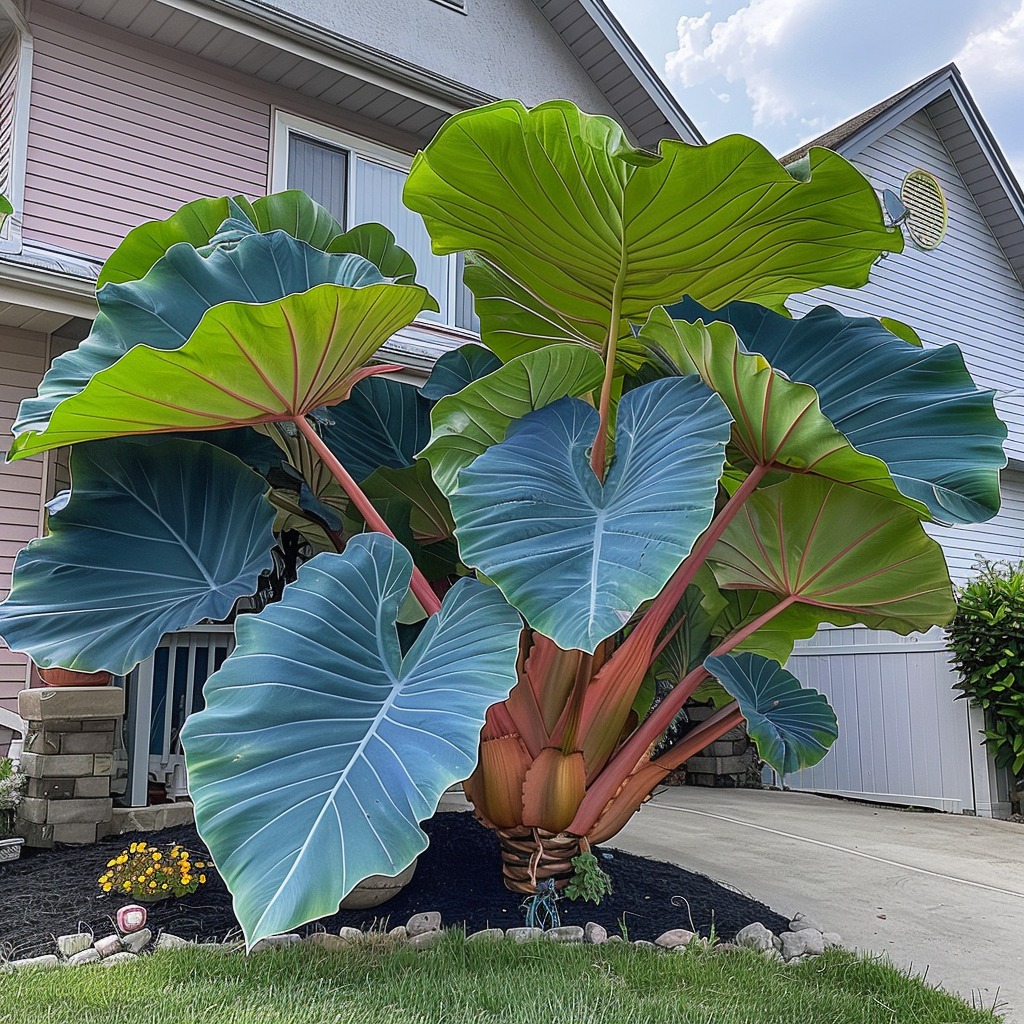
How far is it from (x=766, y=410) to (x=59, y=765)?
3403 mm

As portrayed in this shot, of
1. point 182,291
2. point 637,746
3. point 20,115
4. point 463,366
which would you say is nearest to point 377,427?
point 463,366

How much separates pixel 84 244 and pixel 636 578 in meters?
5.19

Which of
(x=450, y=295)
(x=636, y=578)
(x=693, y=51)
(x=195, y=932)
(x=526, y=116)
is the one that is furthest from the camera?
(x=693, y=51)

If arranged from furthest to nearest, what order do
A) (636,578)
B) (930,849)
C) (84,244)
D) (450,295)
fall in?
(450,295) → (84,244) → (930,849) → (636,578)

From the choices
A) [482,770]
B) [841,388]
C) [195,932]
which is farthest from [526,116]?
[195,932]

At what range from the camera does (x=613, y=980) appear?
8.68 feet

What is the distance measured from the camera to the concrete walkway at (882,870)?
3.35 metres

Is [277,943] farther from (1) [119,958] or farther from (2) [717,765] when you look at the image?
(2) [717,765]

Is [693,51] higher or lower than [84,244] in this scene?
higher

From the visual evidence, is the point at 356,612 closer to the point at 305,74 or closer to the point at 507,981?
the point at 507,981

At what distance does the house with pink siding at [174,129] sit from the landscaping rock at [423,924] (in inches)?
129

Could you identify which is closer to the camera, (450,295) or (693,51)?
(450,295)

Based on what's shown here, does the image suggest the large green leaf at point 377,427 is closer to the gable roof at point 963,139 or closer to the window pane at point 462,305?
the window pane at point 462,305

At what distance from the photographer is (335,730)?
235cm
